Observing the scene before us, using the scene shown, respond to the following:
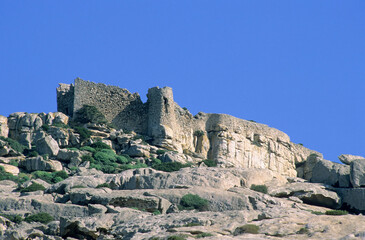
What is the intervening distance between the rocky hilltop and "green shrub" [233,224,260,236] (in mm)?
51

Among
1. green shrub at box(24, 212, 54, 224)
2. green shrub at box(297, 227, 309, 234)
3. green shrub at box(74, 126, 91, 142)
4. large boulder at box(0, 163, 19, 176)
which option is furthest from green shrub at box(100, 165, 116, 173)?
green shrub at box(297, 227, 309, 234)

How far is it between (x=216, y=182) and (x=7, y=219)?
404 inches

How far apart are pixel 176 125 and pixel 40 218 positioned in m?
25.1

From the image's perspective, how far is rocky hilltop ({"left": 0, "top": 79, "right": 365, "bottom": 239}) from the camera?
2988 centimetres

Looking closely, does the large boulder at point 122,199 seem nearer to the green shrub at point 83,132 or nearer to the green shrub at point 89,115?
the green shrub at point 83,132

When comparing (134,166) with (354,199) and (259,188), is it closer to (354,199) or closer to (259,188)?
(259,188)

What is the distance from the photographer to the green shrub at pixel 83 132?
53688 millimetres

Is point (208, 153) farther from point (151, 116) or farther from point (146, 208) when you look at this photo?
point (146, 208)

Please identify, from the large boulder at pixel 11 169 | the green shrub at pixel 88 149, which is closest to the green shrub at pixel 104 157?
the green shrub at pixel 88 149

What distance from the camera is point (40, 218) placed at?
33.2 metres

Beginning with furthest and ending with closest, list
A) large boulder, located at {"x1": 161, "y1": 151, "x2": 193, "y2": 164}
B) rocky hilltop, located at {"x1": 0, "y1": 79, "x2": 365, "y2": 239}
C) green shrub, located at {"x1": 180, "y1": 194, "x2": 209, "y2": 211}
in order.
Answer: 1. large boulder, located at {"x1": 161, "y1": 151, "x2": 193, "y2": 164}
2. green shrub, located at {"x1": 180, "y1": 194, "x2": 209, "y2": 211}
3. rocky hilltop, located at {"x1": 0, "y1": 79, "x2": 365, "y2": 239}

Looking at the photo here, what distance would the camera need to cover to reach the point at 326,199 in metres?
40.2

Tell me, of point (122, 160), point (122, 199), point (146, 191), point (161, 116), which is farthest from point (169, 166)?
point (122, 199)

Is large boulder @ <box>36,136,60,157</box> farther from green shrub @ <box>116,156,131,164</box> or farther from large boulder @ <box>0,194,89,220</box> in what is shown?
large boulder @ <box>0,194,89,220</box>
